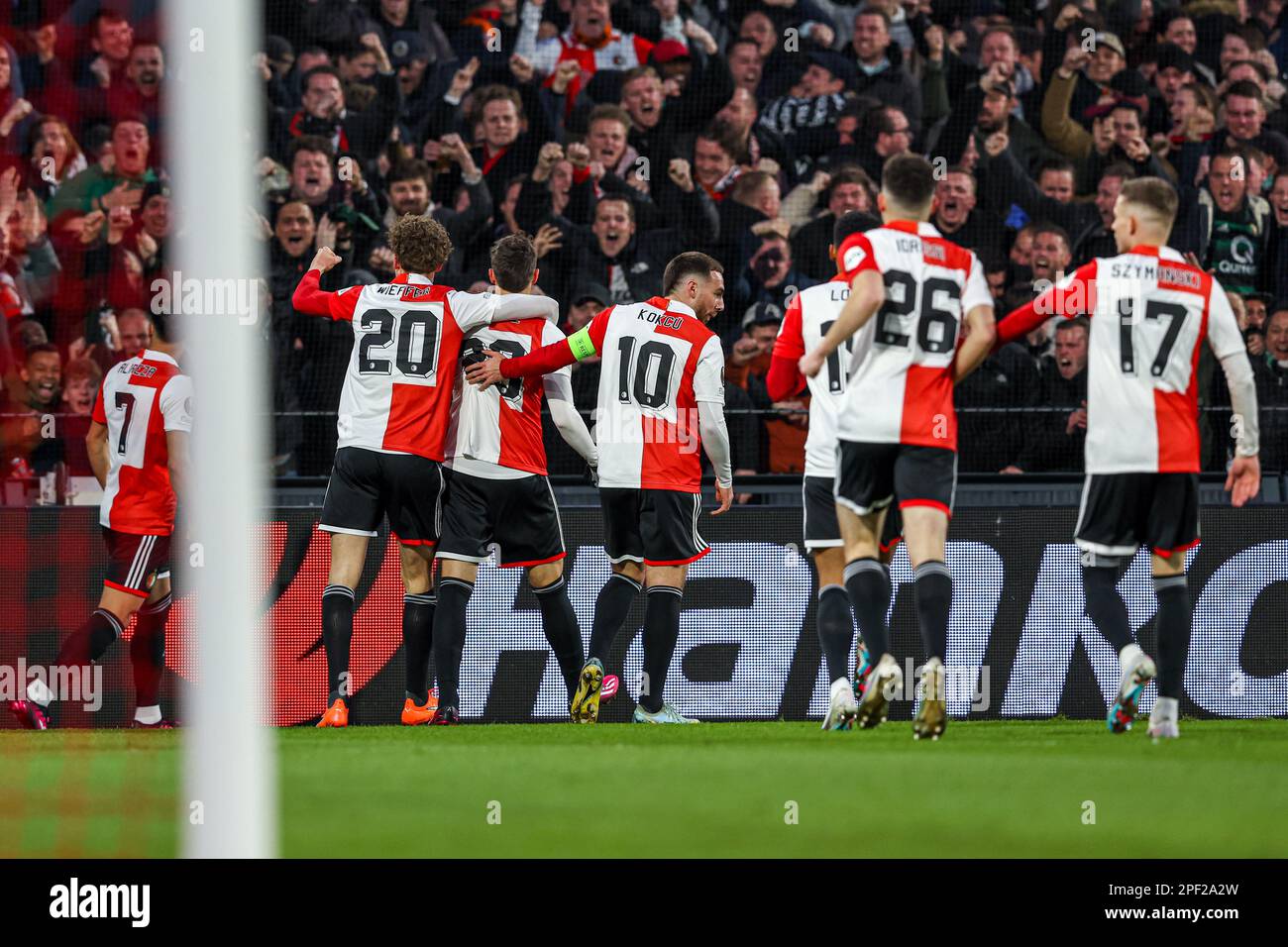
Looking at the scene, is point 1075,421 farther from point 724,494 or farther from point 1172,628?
point 1172,628

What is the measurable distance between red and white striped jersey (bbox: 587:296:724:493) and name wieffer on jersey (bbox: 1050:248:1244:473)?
1951 mm

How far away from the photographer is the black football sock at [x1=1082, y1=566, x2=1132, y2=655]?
6.64 metres

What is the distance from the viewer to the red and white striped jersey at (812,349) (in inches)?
280

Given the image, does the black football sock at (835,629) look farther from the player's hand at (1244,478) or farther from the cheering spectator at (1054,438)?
the cheering spectator at (1054,438)

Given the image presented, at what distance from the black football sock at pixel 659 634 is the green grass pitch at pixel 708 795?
107cm

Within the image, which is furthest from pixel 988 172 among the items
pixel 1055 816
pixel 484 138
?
pixel 1055 816

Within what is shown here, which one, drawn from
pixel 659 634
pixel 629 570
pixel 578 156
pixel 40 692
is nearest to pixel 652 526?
pixel 629 570

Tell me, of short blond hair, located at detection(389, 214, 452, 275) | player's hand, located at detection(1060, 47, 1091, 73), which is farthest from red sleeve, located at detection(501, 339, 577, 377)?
player's hand, located at detection(1060, 47, 1091, 73)

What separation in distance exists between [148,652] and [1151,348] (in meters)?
4.75

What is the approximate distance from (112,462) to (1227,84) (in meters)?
7.21

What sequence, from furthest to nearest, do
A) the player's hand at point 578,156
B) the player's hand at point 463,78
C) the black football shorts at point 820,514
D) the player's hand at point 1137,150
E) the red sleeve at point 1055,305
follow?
the player's hand at point 463,78, the player's hand at point 1137,150, the player's hand at point 578,156, the black football shorts at point 820,514, the red sleeve at point 1055,305

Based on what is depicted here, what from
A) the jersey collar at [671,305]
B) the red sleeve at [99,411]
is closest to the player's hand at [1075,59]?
the jersey collar at [671,305]

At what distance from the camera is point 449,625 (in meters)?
A: 7.83

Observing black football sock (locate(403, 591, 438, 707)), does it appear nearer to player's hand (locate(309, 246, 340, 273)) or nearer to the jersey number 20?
the jersey number 20
